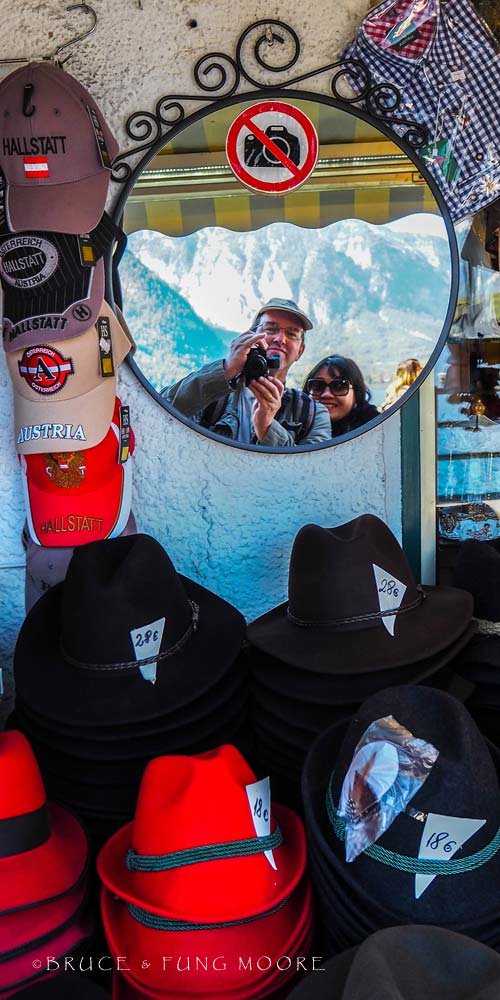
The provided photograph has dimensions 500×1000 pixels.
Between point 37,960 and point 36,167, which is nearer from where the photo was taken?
point 37,960

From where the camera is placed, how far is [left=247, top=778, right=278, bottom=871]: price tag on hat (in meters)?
1.48

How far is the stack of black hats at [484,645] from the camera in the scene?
1.93 metres

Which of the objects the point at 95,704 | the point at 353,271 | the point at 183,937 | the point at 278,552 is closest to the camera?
the point at 183,937

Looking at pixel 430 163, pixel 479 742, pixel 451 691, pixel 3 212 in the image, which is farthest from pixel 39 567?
pixel 430 163

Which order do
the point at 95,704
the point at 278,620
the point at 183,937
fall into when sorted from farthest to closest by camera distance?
1. the point at 278,620
2. the point at 95,704
3. the point at 183,937

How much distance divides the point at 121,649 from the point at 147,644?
2.4 inches

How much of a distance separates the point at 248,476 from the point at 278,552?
275mm

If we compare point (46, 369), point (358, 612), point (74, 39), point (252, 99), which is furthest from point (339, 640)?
point (74, 39)

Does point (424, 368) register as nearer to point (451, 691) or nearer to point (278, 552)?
point (278, 552)

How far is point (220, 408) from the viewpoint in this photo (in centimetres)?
262

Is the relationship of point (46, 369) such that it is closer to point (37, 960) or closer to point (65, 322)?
point (65, 322)

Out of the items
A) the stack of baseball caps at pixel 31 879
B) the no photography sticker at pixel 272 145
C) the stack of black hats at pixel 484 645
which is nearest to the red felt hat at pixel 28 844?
the stack of baseball caps at pixel 31 879

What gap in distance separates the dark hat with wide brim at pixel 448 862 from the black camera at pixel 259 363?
141 centimetres

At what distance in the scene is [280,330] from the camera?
8.49ft
